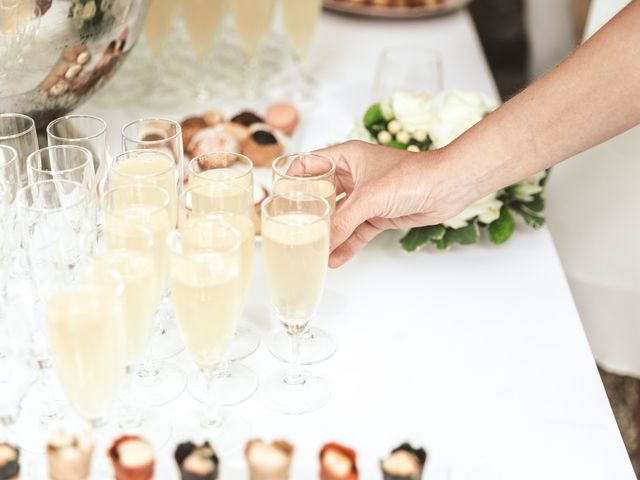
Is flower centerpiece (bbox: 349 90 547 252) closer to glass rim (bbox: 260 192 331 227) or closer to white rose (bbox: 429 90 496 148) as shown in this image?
white rose (bbox: 429 90 496 148)

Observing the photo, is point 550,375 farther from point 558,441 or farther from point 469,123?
point 469,123

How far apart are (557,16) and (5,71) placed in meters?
2.14

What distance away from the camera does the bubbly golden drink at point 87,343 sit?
0.76 meters

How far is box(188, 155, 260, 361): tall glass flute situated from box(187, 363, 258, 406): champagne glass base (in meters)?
0.03

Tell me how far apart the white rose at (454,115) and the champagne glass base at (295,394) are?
1.55 feet

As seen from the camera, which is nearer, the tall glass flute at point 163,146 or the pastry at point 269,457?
the pastry at point 269,457

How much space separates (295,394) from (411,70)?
0.81m

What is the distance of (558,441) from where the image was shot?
97 cm

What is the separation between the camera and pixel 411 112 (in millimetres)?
1387

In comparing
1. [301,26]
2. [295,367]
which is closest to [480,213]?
[295,367]

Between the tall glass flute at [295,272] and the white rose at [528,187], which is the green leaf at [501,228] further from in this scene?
the tall glass flute at [295,272]

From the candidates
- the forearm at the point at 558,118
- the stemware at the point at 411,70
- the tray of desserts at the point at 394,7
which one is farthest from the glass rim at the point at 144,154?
the tray of desserts at the point at 394,7

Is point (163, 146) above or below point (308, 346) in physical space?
above

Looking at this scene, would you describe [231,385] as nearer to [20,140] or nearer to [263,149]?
[20,140]
